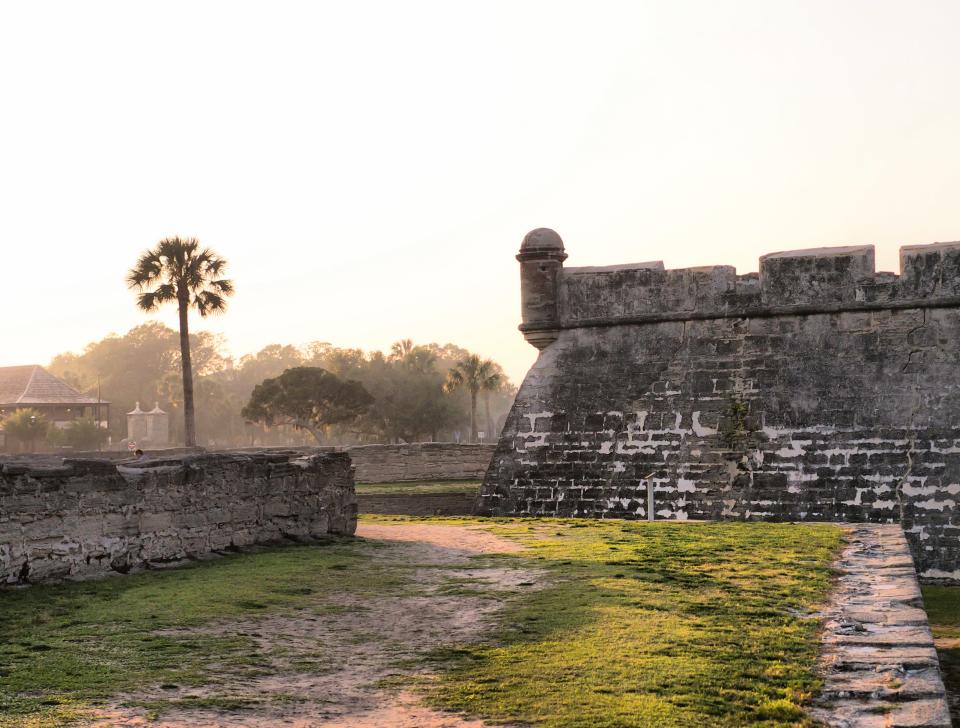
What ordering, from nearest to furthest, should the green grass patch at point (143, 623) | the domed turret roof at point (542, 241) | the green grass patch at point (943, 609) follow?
the green grass patch at point (143, 623), the green grass patch at point (943, 609), the domed turret roof at point (542, 241)

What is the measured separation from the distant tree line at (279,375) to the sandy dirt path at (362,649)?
1220 inches

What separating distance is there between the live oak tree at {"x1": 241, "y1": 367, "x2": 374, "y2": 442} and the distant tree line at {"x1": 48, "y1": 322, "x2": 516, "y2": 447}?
0.19m

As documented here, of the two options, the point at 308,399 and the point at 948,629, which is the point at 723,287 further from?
the point at 308,399

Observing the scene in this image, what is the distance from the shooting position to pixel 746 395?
16.0m

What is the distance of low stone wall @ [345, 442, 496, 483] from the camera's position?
2705 centimetres

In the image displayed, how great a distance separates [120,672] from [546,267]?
1234 cm

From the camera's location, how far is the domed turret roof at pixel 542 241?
17469 millimetres

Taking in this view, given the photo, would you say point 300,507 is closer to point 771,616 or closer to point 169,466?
point 169,466

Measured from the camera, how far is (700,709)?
5203 millimetres

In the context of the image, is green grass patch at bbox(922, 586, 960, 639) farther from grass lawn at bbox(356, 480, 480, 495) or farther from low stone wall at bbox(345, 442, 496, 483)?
low stone wall at bbox(345, 442, 496, 483)

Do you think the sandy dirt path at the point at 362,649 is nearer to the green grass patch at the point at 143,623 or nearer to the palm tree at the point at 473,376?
the green grass patch at the point at 143,623

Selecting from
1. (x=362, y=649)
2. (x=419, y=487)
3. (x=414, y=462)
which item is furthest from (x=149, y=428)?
(x=362, y=649)

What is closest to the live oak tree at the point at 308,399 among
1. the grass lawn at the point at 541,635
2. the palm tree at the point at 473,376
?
the palm tree at the point at 473,376

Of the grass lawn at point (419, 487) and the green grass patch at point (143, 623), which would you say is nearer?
the green grass patch at point (143, 623)
